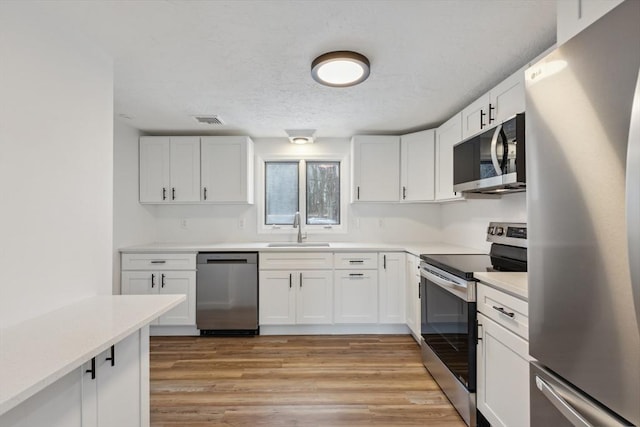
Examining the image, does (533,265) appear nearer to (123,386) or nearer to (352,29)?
(352,29)

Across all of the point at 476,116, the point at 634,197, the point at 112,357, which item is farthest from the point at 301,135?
the point at 634,197

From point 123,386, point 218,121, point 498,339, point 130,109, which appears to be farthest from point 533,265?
point 130,109

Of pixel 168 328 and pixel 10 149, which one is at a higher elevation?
pixel 10 149

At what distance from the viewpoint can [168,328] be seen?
3.19 m

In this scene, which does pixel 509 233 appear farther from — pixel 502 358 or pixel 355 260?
pixel 355 260

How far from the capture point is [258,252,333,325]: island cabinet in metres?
3.17

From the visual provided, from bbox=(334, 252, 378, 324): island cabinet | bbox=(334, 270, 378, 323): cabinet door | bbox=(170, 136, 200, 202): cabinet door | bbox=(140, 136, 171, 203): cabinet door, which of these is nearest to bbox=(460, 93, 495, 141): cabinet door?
bbox=(334, 252, 378, 324): island cabinet

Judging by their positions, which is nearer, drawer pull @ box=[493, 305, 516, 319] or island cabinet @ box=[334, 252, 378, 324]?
drawer pull @ box=[493, 305, 516, 319]

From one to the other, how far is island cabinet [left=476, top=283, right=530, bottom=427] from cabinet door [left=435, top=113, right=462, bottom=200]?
1.37m

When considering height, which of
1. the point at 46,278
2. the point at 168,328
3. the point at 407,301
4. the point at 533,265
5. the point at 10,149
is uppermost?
the point at 10,149

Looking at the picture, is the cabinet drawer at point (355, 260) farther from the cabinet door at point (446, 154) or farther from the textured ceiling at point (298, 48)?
the textured ceiling at point (298, 48)

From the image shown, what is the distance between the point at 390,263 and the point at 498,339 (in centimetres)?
166

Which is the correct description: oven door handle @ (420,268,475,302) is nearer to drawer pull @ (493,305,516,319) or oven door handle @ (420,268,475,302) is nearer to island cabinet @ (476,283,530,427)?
island cabinet @ (476,283,530,427)

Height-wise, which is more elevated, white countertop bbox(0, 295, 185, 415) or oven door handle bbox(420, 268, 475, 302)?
white countertop bbox(0, 295, 185, 415)
